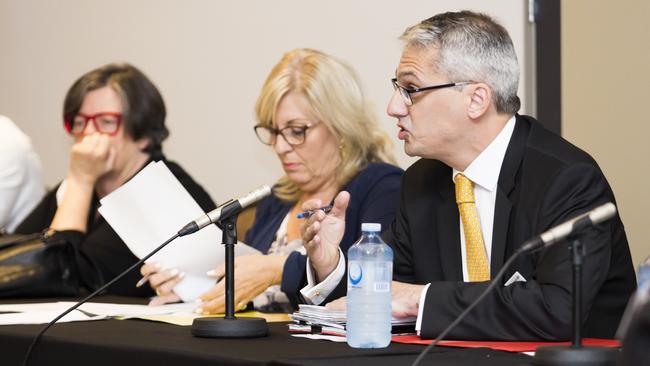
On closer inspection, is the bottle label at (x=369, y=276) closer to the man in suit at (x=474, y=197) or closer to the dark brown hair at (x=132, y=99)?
the man in suit at (x=474, y=197)

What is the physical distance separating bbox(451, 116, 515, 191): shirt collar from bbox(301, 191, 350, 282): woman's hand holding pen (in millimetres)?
319

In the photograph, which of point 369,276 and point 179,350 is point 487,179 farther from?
point 179,350

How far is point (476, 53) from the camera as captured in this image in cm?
247

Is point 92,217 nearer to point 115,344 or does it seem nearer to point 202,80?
point 202,80

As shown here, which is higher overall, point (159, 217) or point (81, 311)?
point (159, 217)

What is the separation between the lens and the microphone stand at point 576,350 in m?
1.61

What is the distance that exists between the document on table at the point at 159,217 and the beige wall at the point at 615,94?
138 cm

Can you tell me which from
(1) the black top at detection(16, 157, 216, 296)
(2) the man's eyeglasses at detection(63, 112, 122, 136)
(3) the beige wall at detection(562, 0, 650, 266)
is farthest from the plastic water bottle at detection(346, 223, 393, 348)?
(2) the man's eyeglasses at detection(63, 112, 122, 136)

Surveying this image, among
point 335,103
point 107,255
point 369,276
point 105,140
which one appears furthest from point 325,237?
point 105,140

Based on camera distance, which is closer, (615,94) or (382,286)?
(382,286)

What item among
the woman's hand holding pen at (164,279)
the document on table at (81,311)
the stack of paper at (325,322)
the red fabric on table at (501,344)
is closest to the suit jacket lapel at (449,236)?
the stack of paper at (325,322)

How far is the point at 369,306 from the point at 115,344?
54cm

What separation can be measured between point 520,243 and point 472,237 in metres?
0.14

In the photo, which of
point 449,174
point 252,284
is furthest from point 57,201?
point 449,174
